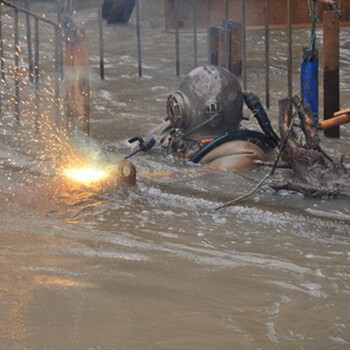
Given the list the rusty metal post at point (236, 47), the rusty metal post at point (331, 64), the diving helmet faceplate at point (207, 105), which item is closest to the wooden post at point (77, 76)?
the diving helmet faceplate at point (207, 105)

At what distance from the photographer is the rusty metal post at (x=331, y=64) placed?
8.16 metres

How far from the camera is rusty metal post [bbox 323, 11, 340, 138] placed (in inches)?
321

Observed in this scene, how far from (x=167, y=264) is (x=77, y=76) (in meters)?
3.56

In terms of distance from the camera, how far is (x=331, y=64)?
27.1 ft

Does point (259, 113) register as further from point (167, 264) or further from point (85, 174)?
point (167, 264)

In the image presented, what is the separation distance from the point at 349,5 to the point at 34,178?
817 centimetres

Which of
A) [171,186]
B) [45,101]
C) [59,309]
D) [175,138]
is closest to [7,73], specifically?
[45,101]

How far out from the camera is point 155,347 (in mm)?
3471

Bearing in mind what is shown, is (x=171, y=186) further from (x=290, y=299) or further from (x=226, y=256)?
(x=290, y=299)

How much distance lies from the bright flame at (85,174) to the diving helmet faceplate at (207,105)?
838mm

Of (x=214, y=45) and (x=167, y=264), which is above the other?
(x=214, y=45)

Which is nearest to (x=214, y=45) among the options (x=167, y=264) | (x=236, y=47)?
(x=236, y=47)

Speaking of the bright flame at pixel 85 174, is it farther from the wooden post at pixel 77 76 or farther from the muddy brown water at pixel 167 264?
the wooden post at pixel 77 76

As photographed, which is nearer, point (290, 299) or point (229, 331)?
point (229, 331)
